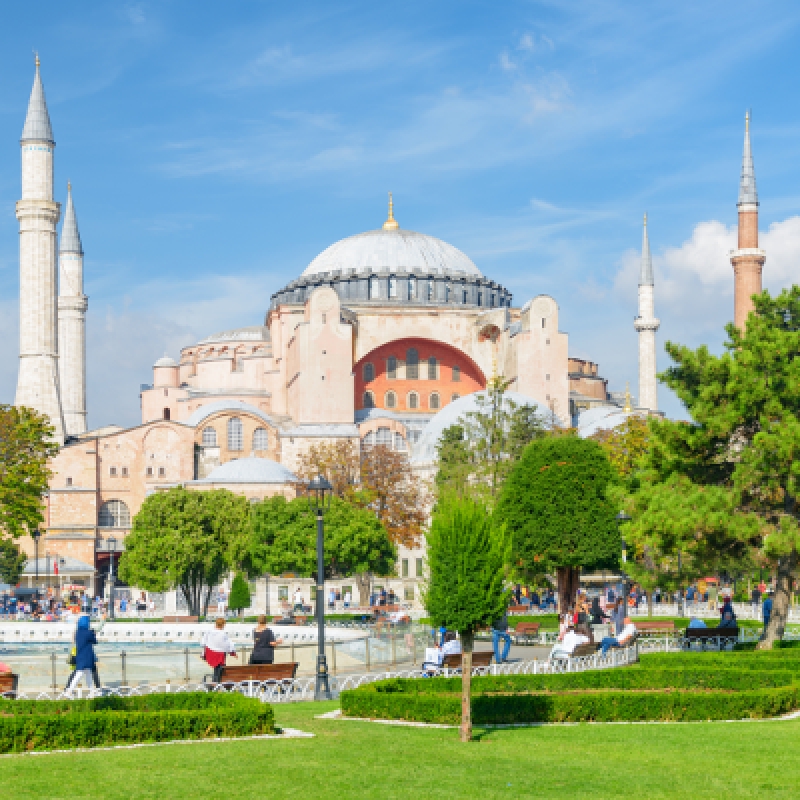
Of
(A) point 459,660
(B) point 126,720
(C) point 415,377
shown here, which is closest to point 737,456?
(A) point 459,660

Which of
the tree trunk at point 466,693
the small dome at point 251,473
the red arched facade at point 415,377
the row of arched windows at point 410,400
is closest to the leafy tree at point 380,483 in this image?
the small dome at point 251,473

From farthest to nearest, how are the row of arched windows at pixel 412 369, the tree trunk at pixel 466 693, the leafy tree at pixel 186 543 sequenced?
the row of arched windows at pixel 412 369
the leafy tree at pixel 186 543
the tree trunk at pixel 466 693

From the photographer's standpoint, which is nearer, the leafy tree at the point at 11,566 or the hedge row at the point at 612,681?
the hedge row at the point at 612,681

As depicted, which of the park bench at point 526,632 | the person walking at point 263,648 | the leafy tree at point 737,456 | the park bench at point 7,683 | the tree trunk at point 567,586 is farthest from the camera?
the tree trunk at point 567,586

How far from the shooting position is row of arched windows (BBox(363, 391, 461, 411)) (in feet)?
177

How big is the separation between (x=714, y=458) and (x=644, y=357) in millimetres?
41370

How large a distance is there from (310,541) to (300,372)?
18.4 meters

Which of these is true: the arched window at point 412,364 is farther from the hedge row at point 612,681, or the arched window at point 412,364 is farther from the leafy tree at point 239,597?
the hedge row at point 612,681

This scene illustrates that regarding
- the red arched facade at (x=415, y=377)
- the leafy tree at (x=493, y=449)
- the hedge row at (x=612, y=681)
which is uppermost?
the red arched facade at (x=415, y=377)

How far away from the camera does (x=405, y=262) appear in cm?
5781

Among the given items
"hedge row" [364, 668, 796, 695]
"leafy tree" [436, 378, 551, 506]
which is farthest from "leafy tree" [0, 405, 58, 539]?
"hedge row" [364, 668, 796, 695]

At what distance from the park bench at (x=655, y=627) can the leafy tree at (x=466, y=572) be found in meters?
12.2

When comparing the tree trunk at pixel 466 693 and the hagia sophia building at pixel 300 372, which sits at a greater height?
the hagia sophia building at pixel 300 372

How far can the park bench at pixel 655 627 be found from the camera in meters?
21.9
